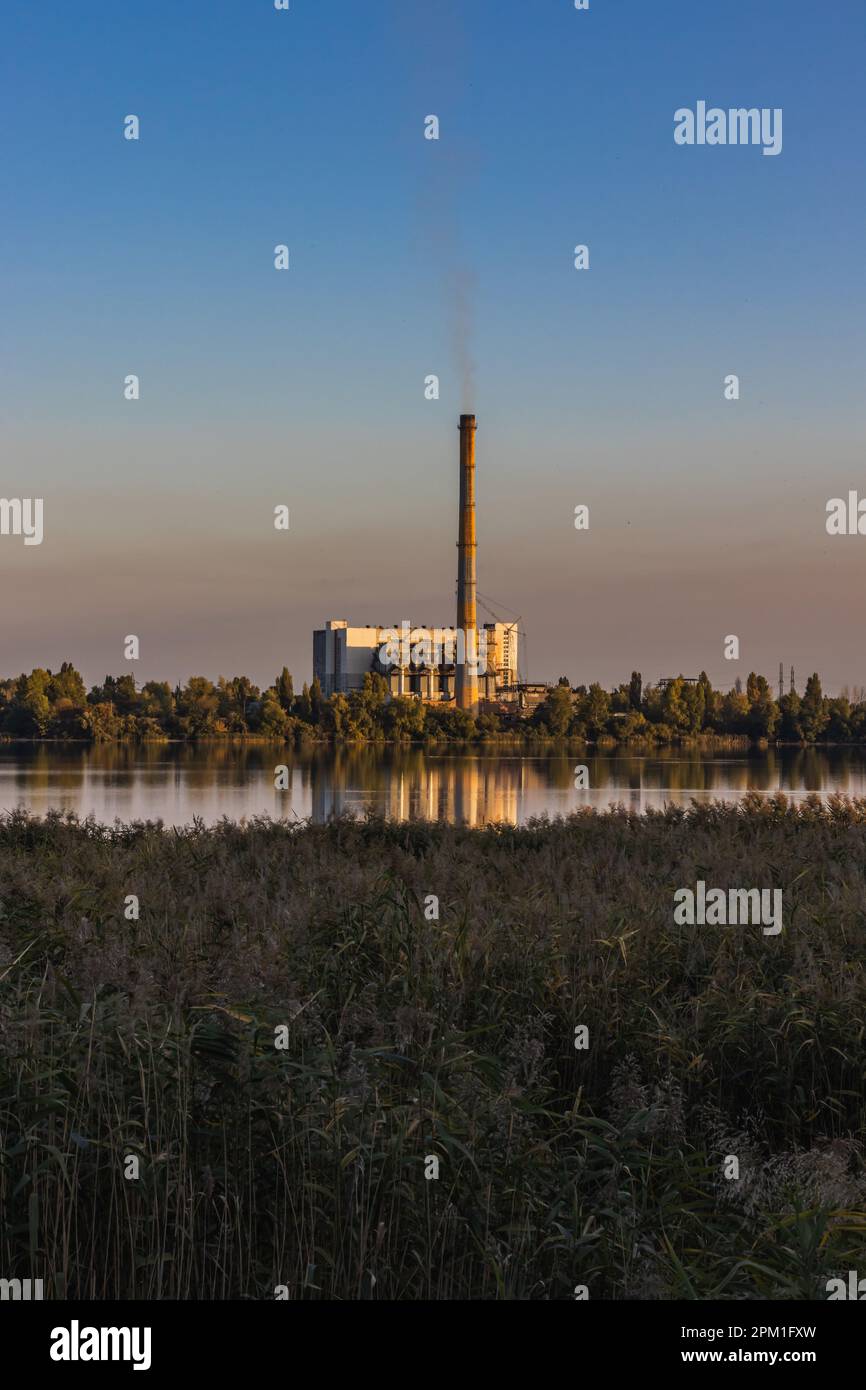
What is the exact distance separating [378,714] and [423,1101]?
407 feet

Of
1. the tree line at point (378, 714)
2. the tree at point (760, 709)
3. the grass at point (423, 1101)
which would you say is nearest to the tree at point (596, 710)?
the tree line at point (378, 714)

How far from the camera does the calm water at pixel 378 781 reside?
46.2m

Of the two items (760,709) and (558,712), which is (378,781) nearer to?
(558,712)

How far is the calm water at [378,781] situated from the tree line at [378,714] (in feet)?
49.4

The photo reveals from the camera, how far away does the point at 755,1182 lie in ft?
19.1

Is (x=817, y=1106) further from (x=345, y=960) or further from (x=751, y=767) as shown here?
(x=751, y=767)

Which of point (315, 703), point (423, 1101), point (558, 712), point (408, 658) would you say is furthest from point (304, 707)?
point (423, 1101)

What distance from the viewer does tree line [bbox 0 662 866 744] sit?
12800 centimetres

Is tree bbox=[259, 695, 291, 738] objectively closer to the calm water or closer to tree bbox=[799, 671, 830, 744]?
the calm water

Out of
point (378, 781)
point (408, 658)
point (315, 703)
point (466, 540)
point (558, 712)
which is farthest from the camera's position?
point (408, 658)

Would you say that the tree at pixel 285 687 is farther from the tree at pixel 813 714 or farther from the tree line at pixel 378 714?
the tree at pixel 813 714

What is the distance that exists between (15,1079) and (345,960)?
3309 millimetres

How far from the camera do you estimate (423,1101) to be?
5.59m
